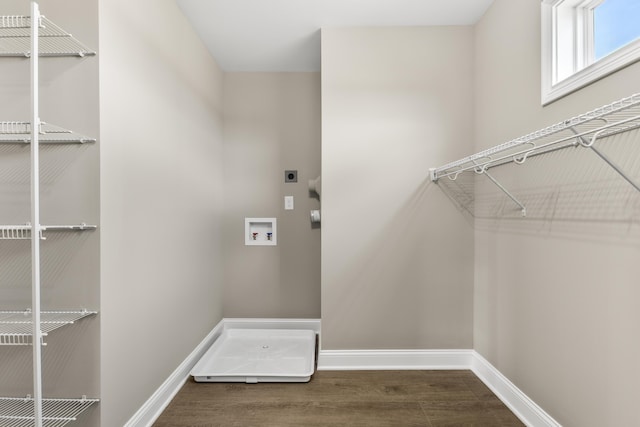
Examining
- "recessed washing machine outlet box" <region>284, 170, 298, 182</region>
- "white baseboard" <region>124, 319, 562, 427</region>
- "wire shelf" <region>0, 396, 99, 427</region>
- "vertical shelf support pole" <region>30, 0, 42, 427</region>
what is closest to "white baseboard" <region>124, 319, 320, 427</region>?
"white baseboard" <region>124, 319, 562, 427</region>

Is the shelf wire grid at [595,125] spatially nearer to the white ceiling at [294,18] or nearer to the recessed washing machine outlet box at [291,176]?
the white ceiling at [294,18]

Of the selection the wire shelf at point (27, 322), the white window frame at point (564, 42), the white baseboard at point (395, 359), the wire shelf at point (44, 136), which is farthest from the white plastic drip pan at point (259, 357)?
the white window frame at point (564, 42)

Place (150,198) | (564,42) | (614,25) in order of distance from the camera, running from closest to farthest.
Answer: (614,25), (564,42), (150,198)

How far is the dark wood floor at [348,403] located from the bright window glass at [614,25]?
191 centimetres

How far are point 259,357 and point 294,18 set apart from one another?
249cm

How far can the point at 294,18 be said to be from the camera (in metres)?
2.24

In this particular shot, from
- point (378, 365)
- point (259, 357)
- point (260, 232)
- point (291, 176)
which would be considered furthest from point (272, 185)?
point (378, 365)

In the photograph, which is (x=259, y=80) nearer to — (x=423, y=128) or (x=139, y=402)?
(x=423, y=128)

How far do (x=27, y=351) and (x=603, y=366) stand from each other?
94.1 inches

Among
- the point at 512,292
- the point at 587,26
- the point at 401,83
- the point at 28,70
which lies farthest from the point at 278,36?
the point at 512,292

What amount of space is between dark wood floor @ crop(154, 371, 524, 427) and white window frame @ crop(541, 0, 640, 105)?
1.75 meters

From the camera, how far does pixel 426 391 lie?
6.72 ft

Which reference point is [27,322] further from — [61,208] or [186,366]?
[186,366]

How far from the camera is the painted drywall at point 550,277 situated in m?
1.21
